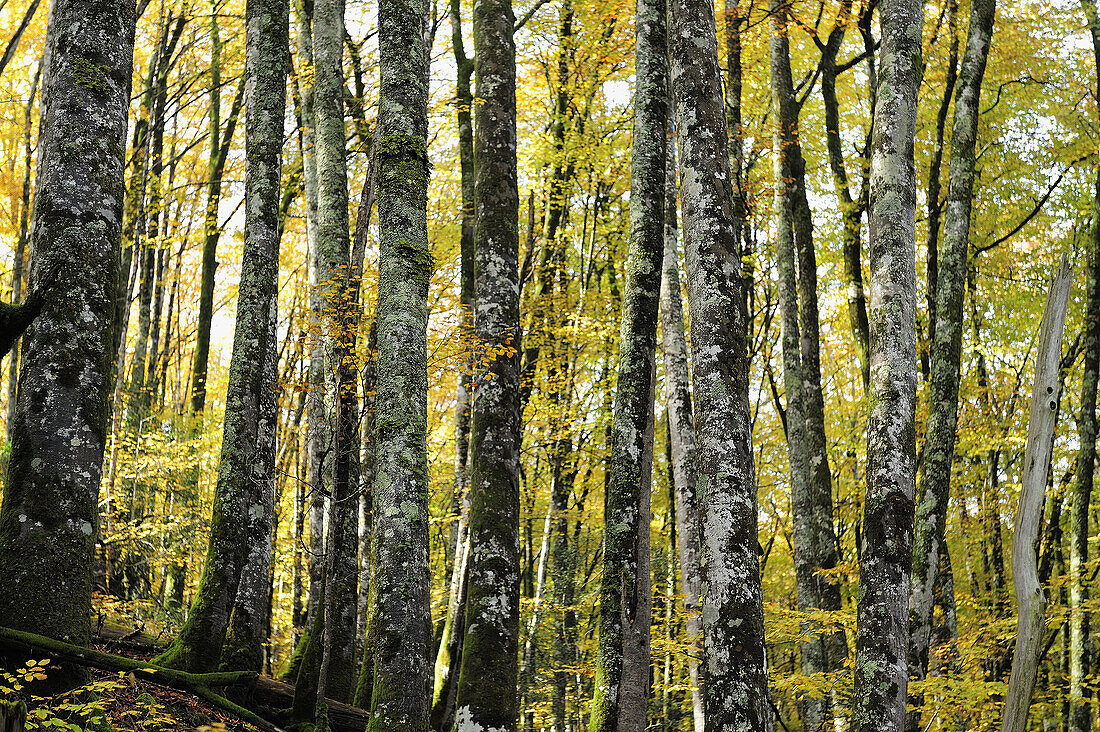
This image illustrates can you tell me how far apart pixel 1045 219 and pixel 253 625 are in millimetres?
20335

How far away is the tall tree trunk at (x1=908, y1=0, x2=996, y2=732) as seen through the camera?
28.9ft

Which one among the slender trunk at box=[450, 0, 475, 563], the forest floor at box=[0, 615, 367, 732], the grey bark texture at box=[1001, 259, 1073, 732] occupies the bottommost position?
the forest floor at box=[0, 615, 367, 732]

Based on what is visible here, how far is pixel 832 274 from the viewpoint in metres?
21.7

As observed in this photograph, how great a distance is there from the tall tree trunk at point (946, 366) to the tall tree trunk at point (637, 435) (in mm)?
3399

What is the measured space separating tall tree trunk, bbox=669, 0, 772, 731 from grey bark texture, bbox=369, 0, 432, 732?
2.10 metres

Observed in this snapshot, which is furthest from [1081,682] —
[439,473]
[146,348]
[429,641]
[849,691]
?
[146,348]

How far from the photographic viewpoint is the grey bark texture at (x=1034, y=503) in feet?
10.0

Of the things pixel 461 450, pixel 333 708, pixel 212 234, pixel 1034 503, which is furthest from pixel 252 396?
pixel 212 234

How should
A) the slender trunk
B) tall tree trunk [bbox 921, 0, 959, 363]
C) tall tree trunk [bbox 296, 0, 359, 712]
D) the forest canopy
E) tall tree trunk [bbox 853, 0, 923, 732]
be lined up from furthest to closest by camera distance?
tall tree trunk [bbox 921, 0, 959, 363] < the slender trunk < tall tree trunk [bbox 296, 0, 359, 712] < tall tree trunk [bbox 853, 0, 923, 732] < the forest canopy

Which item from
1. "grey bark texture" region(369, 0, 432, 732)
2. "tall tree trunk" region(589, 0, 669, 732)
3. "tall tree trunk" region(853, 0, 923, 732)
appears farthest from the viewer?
"tall tree trunk" region(589, 0, 669, 732)

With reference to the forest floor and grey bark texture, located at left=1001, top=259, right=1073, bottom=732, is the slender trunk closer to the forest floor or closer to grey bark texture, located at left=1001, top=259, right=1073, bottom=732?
the forest floor

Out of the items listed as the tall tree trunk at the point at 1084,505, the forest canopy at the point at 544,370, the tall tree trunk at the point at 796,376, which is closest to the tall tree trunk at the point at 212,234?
the forest canopy at the point at 544,370

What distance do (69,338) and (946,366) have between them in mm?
9342

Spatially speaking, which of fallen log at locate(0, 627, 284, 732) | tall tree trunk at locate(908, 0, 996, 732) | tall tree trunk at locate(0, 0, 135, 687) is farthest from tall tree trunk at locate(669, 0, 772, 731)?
tall tree trunk at locate(0, 0, 135, 687)
